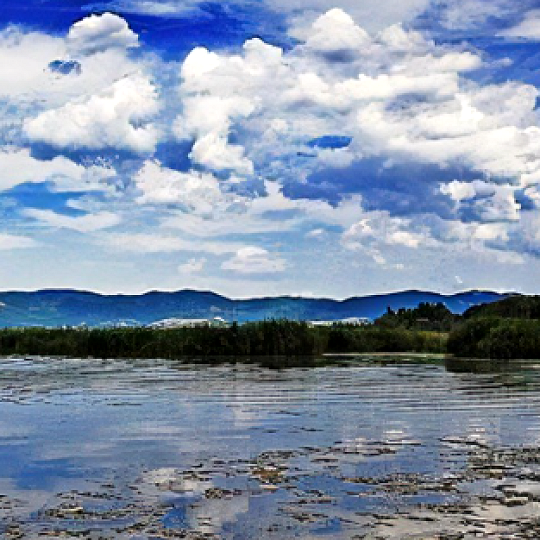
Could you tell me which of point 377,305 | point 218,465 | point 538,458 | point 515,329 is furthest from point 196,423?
point 377,305

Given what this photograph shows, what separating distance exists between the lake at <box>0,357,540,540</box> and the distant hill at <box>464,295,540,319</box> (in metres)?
30.2

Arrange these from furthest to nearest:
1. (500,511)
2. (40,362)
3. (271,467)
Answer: (40,362), (271,467), (500,511)

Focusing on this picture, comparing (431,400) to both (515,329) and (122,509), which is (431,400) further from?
(515,329)

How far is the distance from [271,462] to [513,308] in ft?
154

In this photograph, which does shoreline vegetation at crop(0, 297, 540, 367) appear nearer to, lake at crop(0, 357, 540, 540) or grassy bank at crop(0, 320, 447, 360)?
grassy bank at crop(0, 320, 447, 360)

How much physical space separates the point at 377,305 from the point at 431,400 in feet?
336

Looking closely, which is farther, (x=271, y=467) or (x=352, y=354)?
(x=352, y=354)

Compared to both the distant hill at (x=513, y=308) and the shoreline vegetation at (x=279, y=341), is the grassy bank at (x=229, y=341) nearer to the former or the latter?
the shoreline vegetation at (x=279, y=341)

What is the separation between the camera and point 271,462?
1194 centimetres

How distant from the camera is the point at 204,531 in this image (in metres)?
8.37

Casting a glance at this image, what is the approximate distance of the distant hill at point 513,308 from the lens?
5278 centimetres

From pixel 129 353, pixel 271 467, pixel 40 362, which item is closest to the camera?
pixel 271 467

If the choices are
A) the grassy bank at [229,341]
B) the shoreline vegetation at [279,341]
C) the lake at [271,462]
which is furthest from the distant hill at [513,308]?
the lake at [271,462]

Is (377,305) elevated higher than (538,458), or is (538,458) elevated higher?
(377,305)
